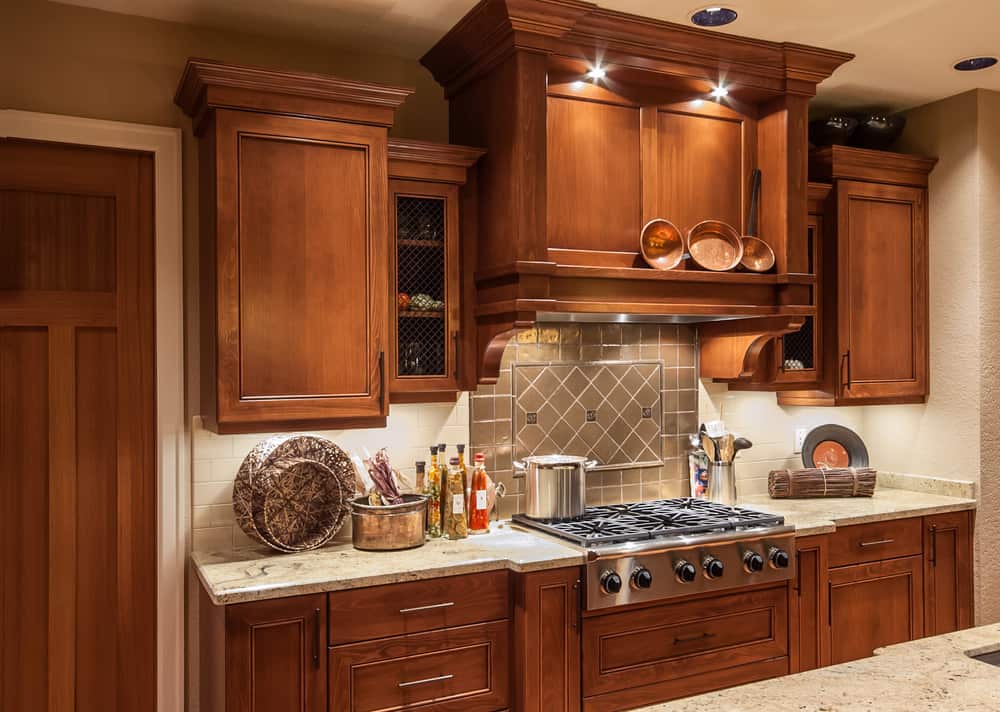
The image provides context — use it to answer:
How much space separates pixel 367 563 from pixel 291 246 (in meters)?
1.03

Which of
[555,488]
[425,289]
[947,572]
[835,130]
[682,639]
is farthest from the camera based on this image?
[835,130]

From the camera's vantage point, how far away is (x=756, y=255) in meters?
3.39

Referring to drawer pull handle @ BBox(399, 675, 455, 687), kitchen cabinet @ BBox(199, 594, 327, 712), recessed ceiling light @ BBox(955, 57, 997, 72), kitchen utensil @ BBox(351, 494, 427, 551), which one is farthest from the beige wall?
recessed ceiling light @ BBox(955, 57, 997, 72)

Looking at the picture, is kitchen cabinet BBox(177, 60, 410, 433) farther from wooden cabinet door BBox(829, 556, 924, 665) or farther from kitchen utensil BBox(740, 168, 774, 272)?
wooden cabinet door BBox(829, 556, 924, 665)

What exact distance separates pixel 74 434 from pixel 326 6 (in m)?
1.66

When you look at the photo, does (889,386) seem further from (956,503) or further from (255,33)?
(255,33)

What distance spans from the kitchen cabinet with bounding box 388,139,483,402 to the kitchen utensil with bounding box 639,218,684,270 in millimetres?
652

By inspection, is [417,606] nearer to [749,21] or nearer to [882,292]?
[749,21]

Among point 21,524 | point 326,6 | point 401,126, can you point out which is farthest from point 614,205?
point 21,524

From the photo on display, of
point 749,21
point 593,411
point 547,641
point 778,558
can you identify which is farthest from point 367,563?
point 749,21

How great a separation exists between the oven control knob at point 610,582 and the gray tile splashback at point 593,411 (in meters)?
0.73

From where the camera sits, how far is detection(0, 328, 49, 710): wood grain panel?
2.77m

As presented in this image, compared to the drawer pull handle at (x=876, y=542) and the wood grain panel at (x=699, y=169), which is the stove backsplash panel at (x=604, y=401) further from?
the drawer pull handle at (x=876, y=542)

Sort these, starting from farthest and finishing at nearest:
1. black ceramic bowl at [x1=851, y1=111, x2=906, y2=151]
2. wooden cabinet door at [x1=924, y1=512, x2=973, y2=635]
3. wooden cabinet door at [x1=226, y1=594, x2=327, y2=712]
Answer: black ceramic bowl at [x1=851, y1=111, x2=906, y2=151] < wooden cabinet door at [x1=924, y1=512, x2=973, y2=635] < wooden cabinet door at [x1=226, y1=594, x2=327, y2=712]
